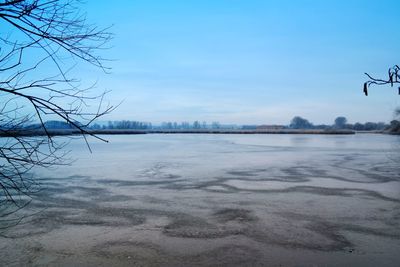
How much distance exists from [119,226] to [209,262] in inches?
103

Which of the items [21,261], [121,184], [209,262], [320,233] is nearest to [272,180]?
[121,184]

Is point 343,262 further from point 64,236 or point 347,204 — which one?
point 64,236

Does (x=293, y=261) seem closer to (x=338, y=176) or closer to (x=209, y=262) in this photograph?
(x=209, y=262)

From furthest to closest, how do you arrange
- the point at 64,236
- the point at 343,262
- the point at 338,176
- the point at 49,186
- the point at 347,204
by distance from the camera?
the point at 338,176, the point at 49,186, the point at 347,204, the point at 64,236, the point at 343,262

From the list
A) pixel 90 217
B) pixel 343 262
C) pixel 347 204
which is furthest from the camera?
pixel 347 204

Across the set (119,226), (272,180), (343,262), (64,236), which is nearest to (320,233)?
(343,262)

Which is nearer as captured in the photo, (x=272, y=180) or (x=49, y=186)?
(x=49, y=186)

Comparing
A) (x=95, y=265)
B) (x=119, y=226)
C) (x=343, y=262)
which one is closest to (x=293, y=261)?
(x=343, y=262)

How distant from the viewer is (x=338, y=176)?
14555 mm

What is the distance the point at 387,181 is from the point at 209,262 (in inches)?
392

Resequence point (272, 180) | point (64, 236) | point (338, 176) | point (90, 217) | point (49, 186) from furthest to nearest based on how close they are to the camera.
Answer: point (338, 176) → point (272, 180) → point (49, 186) → point (90, 217) → point (64, 236)

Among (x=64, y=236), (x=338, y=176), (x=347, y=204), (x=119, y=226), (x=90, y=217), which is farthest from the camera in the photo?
(x=338, y=176)

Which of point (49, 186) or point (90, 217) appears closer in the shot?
point (90, 217)

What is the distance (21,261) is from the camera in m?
5.98
